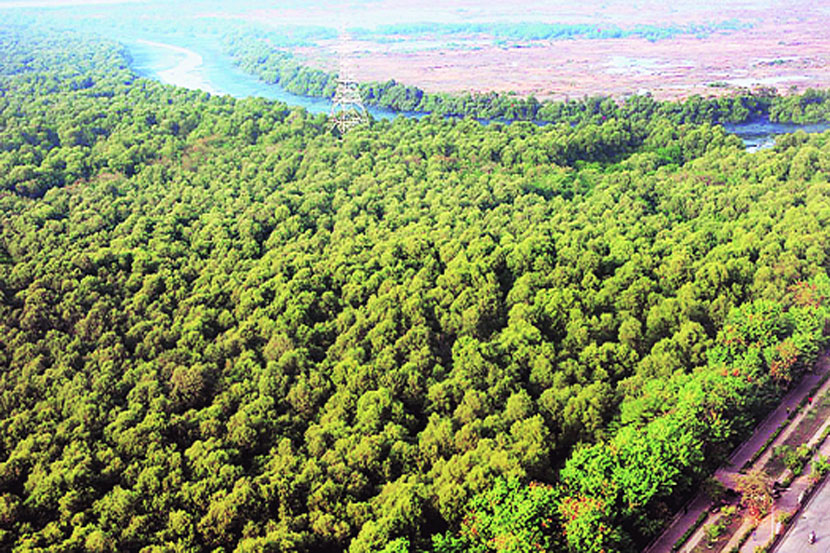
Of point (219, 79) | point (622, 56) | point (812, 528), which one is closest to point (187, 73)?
point (219, 79)

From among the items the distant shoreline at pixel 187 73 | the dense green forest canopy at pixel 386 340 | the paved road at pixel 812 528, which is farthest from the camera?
the distant shoreline at pixel 187 73

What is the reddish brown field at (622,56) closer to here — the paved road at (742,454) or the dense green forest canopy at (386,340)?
the dense green forest canopy at (386,340)

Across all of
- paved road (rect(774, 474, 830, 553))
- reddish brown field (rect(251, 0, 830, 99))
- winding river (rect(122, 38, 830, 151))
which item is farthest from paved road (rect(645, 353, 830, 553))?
reddish brown field (rect(251, 0, 830, 99))

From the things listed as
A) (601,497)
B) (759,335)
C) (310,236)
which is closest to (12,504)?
(601,497)

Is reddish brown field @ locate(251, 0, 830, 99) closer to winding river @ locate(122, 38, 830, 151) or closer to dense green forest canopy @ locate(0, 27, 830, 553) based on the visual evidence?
winding river @ locate(122, 38, 830, 151)

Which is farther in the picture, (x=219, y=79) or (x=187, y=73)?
(x=187, y=73)

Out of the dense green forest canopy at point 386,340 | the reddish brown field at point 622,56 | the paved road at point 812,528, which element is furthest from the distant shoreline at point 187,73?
the paved road at point 812,528

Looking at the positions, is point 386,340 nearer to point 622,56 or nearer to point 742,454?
point 742,454
